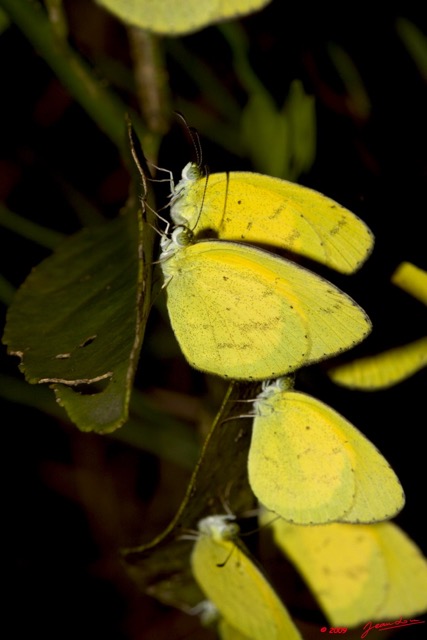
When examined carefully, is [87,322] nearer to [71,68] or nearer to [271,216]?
[271,216]

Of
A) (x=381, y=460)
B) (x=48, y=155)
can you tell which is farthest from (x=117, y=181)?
(x=381, y=460)

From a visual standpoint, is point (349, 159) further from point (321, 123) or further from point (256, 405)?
point (256, 405)

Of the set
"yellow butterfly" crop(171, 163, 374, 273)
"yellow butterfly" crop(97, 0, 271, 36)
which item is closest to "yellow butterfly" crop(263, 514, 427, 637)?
"yellow butterfly" crop(171, 163, 374, 273)

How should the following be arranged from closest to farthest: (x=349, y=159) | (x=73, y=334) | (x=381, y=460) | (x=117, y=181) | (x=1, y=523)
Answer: (x=73, y=334), (x=381, y=460), (x=349, y=159), (x=1, y=523), (x=117, y=181)

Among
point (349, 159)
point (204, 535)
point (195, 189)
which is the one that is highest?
point (195, 189)

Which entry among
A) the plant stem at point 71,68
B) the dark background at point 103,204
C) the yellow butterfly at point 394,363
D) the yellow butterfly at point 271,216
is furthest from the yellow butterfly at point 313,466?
the plant stem at point 71,68

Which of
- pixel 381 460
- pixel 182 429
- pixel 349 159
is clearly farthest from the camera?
pixel 182 429

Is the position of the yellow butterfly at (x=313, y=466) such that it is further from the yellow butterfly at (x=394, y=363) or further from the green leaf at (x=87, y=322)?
the green leaf at (x=87, y=322)
